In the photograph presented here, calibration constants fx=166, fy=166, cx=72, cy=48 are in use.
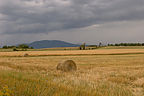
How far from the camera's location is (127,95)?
18.2ft

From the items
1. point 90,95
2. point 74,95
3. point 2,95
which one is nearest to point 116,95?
→ point 90,95

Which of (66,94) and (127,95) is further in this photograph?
(127,95)

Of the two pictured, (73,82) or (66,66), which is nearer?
(73,82)

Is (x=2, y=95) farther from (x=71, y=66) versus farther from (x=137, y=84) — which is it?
(x=71, y=66)

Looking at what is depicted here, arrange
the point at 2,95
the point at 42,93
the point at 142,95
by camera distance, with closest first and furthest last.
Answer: the point at 2,95
the point at 42,93
the point at 142,95

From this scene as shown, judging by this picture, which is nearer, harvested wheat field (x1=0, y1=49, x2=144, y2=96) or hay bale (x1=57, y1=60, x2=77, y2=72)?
harvested wheat field (x1=0, y1=49, x2=144, y2=96)

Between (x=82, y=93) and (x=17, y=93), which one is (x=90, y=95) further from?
(x=17, y=93)

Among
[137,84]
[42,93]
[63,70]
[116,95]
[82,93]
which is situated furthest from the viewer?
[63,70]

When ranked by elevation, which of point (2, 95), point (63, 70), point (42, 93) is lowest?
point (63, 70)

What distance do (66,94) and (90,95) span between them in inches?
27.2

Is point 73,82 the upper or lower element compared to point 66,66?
upper

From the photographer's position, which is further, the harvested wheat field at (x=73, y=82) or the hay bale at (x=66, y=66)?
the hay bale at (x=66, y=66)

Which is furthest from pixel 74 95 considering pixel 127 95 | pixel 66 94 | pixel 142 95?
pixel 142 95

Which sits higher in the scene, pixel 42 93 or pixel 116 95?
pixel 42 93
